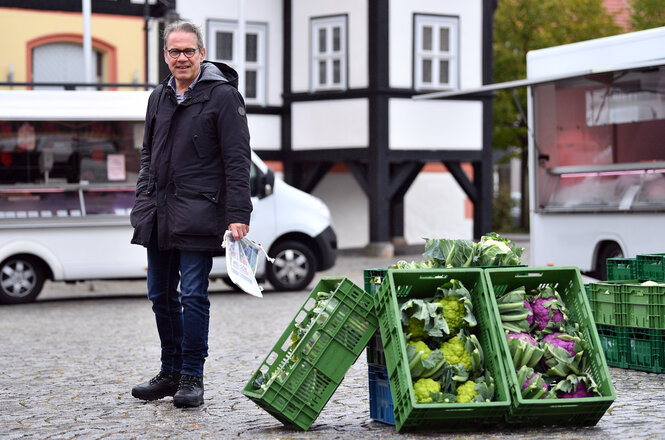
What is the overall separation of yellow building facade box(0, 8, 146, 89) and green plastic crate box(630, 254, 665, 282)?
15.3 m

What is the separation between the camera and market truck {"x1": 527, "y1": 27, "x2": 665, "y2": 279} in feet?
39.5

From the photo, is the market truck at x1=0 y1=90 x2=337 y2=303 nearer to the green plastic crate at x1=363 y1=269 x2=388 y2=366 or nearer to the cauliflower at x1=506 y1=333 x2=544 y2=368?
the green plastic crate at x1=363 y1=269 x2=388 y2=366

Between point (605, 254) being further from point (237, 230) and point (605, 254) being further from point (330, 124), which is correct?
point (330, 124)

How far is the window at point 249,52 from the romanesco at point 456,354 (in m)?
19.5

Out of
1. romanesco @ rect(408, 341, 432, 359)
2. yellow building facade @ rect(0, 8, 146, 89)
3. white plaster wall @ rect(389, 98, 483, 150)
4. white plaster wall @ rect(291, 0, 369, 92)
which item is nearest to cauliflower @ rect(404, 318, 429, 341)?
romanesco @ rect(408, 341, 432, 359)

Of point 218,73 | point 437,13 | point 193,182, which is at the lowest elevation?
point 193,182

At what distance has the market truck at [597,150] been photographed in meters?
12.0

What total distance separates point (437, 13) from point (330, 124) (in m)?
3.05

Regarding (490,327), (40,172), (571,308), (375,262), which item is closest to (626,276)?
(571,308)

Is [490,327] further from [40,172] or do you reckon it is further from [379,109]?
[379,109]

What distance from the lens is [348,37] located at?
78.8 ft

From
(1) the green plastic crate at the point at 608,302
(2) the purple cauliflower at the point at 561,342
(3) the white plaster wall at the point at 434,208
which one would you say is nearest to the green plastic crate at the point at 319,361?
(2) the purple cauliflower at the point at 561,342

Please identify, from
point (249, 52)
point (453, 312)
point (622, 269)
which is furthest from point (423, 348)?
point (249, 52)

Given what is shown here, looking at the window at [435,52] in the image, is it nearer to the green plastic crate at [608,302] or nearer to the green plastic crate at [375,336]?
the green plastic crate at [608,302]
